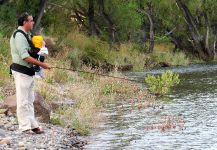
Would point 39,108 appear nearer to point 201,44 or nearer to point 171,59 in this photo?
point 171,59

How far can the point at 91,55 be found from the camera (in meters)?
28.0

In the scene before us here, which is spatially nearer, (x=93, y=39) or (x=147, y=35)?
(x=93, y=39)

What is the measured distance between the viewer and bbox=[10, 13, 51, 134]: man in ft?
31.8

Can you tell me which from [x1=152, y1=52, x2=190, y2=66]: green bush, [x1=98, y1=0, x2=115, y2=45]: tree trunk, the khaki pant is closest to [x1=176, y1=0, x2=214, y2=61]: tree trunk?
[x1=152, y1=52, x2=190, y2=66]: green bush

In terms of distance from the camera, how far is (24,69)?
32.4 feet

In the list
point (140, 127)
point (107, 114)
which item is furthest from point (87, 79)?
point (140, 127)

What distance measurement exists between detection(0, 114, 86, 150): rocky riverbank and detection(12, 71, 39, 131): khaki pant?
0.23m

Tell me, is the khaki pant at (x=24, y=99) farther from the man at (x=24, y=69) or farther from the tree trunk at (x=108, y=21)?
the tree trunk at (x=108, y=21)

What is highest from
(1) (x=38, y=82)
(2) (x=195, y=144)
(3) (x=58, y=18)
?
(3) (x=58, y=18)

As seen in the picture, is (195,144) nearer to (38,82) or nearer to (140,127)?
(140,127)

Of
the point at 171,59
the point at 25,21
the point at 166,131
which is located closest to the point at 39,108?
the point at 25,21

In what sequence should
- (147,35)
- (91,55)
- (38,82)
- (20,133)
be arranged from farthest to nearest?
(147,35)
(91,55)
(38,82)
(20,133)

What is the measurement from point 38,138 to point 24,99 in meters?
0.76

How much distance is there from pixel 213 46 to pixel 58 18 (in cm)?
1362
